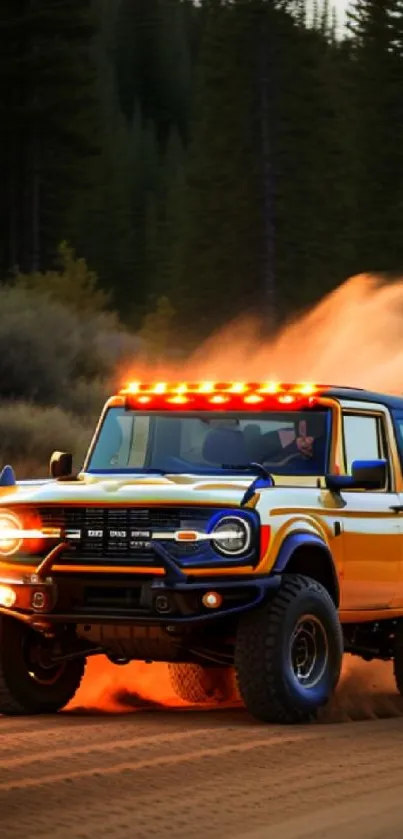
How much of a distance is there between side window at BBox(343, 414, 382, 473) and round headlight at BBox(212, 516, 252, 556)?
4.79 feet

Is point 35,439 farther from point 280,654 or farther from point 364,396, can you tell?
point 280,654

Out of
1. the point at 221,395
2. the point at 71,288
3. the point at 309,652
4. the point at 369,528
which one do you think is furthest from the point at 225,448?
the point at 71,288

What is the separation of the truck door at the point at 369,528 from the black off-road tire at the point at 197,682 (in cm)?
109

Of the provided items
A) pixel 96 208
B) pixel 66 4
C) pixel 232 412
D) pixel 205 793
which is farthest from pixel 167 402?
pixel 96 208

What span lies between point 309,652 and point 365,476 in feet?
3.39

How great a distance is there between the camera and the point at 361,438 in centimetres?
1193

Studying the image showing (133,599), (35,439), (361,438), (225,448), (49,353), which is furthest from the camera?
(49,353)

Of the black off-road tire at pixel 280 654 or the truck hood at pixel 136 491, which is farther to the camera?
the truck hood at pixel 136 491

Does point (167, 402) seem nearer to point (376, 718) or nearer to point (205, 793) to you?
point (376, 718)

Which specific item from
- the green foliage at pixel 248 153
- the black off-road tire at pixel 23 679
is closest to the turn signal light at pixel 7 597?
the black off-road tire at pixel 23 679

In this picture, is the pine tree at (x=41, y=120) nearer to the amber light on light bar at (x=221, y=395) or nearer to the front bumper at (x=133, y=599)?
the amber light on light bar at (x=221, y=395)

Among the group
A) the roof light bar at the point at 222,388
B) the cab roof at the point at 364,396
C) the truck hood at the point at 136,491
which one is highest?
the roof light bar at the point at 222,388

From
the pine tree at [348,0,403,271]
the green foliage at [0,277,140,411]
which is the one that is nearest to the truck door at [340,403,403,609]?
the green foliage at [0,277,140,411]

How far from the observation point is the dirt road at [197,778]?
7121mm
